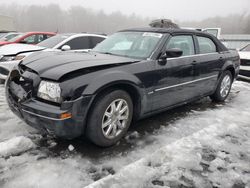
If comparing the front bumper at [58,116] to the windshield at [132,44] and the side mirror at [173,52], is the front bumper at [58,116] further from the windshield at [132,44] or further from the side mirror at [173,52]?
the side mirror at [173,52]

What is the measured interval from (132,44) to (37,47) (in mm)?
3590

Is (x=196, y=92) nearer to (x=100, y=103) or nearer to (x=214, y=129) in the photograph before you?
(x=214, y=129)

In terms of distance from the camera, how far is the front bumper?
8.29ft

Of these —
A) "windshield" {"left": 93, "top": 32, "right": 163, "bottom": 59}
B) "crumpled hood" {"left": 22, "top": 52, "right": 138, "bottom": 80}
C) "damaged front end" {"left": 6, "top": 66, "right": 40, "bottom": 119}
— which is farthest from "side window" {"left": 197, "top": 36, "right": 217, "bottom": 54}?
"damaged front end" {"left": 6, "top": 66, "right": 40, "bottom": 119}

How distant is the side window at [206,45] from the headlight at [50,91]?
3042mm

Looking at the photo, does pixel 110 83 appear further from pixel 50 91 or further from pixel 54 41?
pixel 54 41

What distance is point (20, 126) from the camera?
355 cm

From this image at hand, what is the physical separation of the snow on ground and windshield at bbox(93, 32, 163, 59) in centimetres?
123

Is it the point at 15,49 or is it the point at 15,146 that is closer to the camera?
the point at 15,146

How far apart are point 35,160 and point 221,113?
3.56 meters

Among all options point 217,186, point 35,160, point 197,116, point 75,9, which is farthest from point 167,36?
point 75,9

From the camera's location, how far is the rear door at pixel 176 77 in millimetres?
3547

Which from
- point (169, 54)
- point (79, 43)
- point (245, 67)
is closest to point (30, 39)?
point (79, 43)

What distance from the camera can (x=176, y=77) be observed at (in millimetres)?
3807
